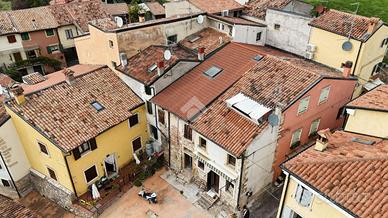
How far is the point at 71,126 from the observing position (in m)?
29.5

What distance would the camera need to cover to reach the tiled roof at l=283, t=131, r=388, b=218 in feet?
57.4

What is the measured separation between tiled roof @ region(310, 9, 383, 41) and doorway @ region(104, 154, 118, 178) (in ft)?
88.0

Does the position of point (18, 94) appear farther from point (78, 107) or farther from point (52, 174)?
point (52, 174)

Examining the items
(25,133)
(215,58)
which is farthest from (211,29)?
(25,133)

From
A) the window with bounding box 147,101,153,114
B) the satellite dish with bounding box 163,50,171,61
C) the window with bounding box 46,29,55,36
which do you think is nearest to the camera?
the satellite dish with bounding box 163,50,171,61

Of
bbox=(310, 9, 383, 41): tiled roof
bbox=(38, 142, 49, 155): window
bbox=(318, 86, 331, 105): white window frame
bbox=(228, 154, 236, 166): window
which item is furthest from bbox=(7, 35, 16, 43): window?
bbox=(318, 86, 331, 105): white window frame

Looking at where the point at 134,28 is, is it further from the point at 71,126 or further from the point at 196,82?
the point at 71,126

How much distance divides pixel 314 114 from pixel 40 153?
85.9 feet

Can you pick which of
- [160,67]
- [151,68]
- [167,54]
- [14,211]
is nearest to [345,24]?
[167,54]

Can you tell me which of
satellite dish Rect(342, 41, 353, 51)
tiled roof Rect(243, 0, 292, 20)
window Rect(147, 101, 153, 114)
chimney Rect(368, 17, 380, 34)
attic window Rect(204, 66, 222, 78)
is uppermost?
chimney Rect(368, 17, 380, 34)

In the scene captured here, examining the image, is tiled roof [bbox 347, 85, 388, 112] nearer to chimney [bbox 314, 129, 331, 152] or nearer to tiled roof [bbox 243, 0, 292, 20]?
chimney [bbox 314, 129, 331, 152]

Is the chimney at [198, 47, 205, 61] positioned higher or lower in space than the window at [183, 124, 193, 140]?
higher

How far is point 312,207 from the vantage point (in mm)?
20375

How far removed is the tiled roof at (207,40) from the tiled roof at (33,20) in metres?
26.1
